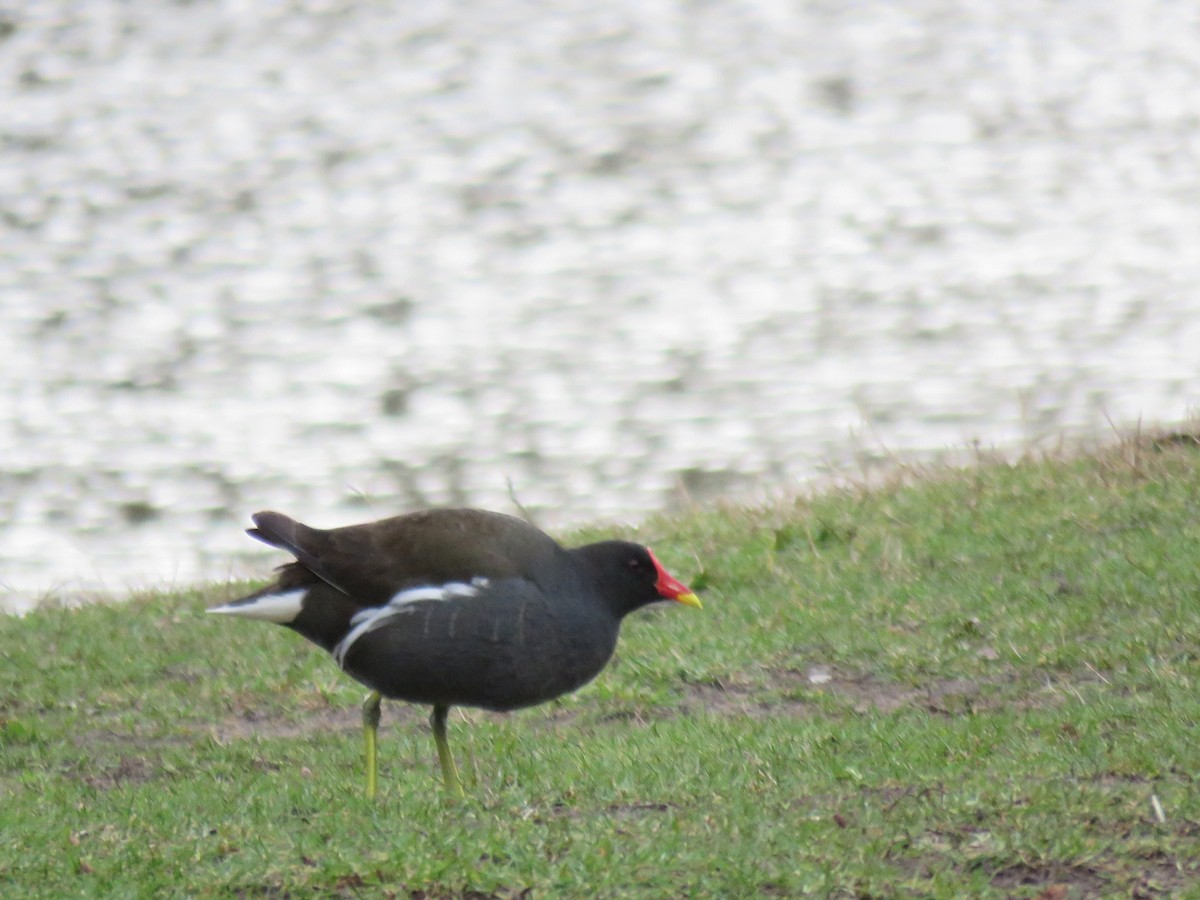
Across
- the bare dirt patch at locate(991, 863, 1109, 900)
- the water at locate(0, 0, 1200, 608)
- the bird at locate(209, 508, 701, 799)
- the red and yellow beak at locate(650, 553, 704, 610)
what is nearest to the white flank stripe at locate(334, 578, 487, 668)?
the bird at locate(209, 508, 701, 799)

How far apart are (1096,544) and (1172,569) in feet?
1.81

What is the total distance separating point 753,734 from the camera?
6.73m

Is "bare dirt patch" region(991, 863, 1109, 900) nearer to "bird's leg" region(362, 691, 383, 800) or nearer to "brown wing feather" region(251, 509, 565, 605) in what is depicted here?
"brown wing feather" region(251, 509, 565, 605)

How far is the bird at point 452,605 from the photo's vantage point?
621 cm

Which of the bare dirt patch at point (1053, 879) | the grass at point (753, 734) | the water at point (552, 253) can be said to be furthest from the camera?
the water at point (552, 253)

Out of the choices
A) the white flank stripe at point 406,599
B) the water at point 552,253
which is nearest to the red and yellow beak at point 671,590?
the white flank stripe at point 406,599

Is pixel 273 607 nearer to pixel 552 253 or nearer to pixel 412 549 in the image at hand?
pixel 412 549

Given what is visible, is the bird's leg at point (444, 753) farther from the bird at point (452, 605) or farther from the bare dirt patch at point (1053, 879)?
the bare dirt patch at point (1053, 879)

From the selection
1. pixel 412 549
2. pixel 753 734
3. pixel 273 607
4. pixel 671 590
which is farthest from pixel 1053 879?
pixel 273 607

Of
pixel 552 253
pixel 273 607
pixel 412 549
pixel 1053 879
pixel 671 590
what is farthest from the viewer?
pixel 552 253

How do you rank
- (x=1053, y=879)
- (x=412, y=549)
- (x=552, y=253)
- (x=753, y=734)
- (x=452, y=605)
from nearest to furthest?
(x=1053, y=879) → (x=452, y=605) → (x=412, y=549) → (x=753, y=734) → (x=552, y=253)

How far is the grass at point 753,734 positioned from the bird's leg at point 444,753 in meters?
0.13

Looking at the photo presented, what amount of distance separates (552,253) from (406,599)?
43.7ft

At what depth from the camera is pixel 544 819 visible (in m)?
5.46
